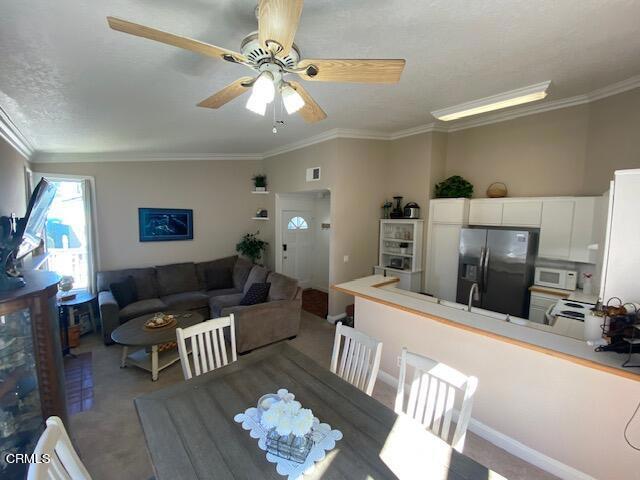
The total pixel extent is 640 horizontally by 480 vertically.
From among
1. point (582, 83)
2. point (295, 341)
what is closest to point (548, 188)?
point (582, 83)

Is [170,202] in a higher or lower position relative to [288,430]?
higher

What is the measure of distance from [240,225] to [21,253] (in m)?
3.83

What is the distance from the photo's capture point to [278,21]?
1191 millimetres

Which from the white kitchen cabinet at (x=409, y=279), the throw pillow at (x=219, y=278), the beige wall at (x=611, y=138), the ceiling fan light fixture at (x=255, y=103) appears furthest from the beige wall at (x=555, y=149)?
the throw pillow at (x=219, y=278)

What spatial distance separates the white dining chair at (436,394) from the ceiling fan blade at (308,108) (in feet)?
5.67

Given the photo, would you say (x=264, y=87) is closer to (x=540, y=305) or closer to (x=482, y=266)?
(x=482, y=266)

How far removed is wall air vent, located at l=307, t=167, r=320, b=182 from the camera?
15.4 feet

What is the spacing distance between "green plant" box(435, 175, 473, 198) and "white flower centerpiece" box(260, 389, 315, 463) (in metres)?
3.90

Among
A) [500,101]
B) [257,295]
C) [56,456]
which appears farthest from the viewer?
[257,295]

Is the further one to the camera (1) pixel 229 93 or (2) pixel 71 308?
(2) pixel 71 308

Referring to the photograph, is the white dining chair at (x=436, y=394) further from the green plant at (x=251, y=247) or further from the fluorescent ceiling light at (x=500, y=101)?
the green plant at (x=251, y=247)

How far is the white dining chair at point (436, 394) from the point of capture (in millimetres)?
1342

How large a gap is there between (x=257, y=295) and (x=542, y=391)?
3.09 metres

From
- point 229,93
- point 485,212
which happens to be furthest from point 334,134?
point 229,93
